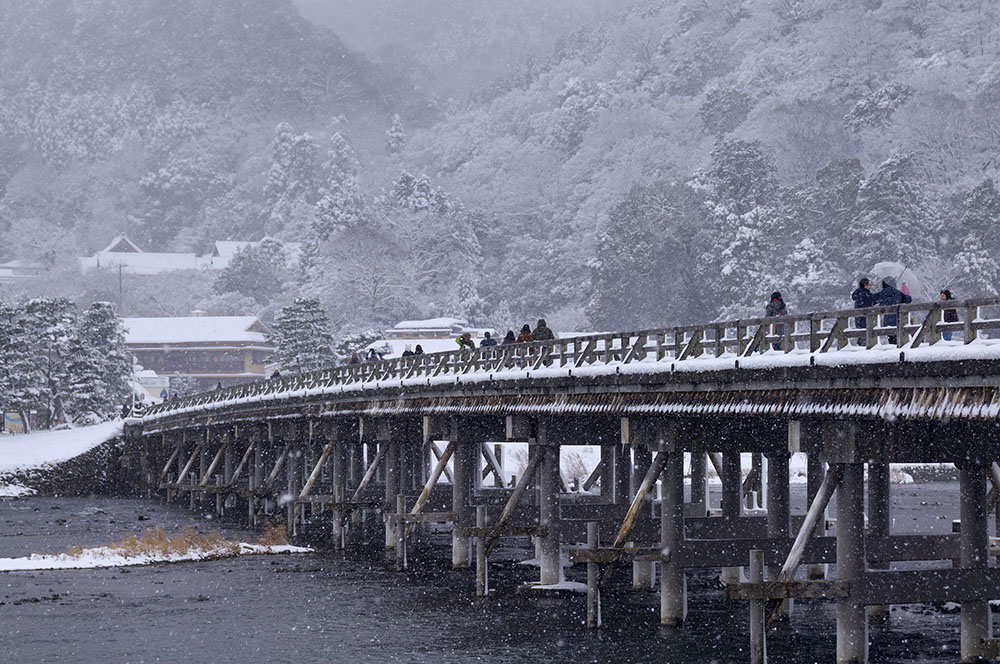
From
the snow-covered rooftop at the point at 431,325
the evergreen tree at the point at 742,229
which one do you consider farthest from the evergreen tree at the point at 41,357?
the evergreen tree at the point at 742,229

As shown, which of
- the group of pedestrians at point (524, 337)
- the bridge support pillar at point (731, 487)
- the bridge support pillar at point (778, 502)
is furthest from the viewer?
the group of pedestrians at point (524, 337)

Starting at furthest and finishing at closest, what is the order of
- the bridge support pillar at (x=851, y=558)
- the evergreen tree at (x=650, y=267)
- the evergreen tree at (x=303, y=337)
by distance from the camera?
the evergreen tree at (x=650, y=267)
the evergreen tree at (x=303, y=337)
the bridge support pillar at (x=851, y=558)

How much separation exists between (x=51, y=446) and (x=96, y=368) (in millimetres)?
11330

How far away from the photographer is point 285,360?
107688mm

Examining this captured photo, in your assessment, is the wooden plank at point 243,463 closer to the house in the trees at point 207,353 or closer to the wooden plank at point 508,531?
the wooden plank at point 508,531

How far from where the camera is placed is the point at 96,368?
91812 mm

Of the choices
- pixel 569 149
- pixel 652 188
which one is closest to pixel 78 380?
pixel 652 188

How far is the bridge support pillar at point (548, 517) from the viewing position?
34.9 meters

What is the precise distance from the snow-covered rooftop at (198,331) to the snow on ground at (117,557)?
91.4 metres

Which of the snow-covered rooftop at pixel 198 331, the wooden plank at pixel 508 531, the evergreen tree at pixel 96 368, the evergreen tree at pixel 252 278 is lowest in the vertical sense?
the wooden plank at pixel 508 531

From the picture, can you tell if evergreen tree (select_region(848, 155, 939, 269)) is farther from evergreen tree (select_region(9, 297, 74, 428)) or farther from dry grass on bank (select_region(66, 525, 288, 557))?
dry grass on bank (select_region(66, 525, 288, 557))

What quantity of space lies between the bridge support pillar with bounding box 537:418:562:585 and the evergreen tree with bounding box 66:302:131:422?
194ft

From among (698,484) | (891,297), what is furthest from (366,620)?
(891,297)

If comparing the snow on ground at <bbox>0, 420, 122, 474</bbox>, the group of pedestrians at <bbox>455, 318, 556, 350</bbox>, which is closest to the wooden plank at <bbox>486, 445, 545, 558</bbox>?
the group of pedestrians at <bbox>455, 318, 556, 350</bbox>
